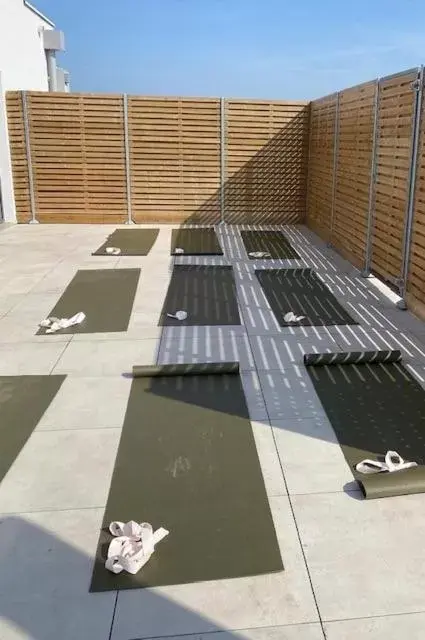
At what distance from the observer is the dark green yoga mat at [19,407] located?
3.09 metres

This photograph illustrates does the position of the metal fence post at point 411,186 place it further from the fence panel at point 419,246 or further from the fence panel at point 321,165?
the fence panel at point 321,165

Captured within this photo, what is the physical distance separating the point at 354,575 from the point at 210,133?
33.1ft

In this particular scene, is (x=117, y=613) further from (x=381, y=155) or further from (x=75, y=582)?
(x=381, y=155)

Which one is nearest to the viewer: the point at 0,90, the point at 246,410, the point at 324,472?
the point at 324,472

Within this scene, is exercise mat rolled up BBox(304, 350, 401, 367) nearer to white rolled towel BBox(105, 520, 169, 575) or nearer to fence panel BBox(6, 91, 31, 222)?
white rolled towel BBox(105, 520, 169, 575)

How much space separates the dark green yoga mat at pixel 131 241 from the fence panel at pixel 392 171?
3.58 metres

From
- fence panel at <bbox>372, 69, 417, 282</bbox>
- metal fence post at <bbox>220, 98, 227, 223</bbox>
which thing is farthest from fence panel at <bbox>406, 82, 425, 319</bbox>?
metal fence post at <bbox>220, 98, 227, 223</bbox>

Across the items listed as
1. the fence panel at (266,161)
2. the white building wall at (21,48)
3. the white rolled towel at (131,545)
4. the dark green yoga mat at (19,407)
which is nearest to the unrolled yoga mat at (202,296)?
the dark green yoga mat at (19,407)

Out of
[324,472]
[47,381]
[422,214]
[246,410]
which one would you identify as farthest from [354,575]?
[422,214]

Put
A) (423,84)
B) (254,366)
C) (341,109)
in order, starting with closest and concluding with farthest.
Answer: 1. (254,366)
2. (423,84)
3. (341,109)

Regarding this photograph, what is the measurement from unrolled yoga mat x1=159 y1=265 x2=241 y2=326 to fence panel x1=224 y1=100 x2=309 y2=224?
4374 millimetres

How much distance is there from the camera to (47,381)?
12.9 feet

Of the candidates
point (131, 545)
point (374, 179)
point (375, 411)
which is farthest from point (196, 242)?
point (131, 545)

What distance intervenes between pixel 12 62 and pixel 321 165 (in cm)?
660
